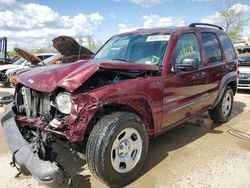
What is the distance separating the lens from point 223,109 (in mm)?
5871

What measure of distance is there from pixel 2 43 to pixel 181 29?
40.1 ft

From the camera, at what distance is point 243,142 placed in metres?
4.86

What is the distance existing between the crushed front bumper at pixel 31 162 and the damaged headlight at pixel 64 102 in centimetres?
56

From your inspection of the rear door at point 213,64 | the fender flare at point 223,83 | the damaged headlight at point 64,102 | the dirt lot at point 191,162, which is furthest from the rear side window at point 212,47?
the damaged headlight at point 64,102

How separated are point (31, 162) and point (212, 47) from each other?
3815mm

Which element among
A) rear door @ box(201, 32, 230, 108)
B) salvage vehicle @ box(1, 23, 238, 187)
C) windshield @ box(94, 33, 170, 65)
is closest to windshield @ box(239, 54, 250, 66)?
rear door @ box(201, 32, 230, 108)

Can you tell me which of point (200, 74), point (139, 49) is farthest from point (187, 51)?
point (139, 49)

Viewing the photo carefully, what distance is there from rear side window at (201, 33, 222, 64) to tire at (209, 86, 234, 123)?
90cm

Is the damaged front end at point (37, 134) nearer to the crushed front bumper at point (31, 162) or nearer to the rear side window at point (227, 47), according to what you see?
the crushed front bumper at point (31, 162)

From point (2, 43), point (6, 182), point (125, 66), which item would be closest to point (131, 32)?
point (125, 66)

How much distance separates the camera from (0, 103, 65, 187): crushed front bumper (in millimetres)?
2750

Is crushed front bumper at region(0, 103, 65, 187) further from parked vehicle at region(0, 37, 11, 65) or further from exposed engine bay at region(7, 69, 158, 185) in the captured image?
parked vehicle at region(0, 37, 11, 65)

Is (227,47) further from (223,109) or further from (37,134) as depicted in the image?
(37,134)

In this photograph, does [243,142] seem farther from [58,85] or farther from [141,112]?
[58,85]
